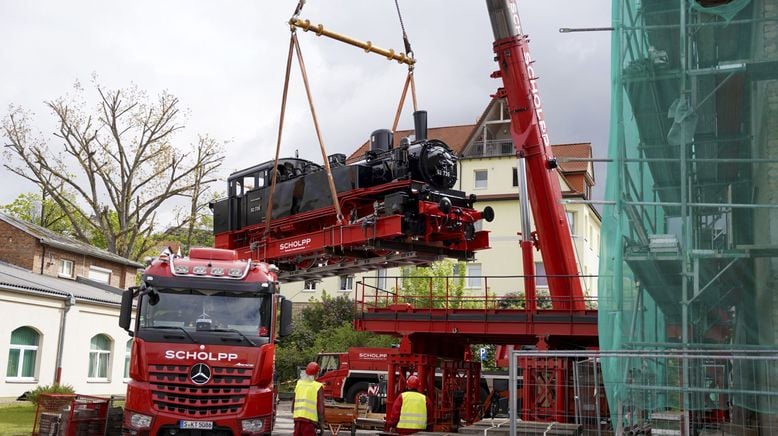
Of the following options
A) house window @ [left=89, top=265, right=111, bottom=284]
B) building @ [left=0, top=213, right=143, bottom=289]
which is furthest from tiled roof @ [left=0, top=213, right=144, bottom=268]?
house window @ [left=89, top=265, right=111, bottom=284]

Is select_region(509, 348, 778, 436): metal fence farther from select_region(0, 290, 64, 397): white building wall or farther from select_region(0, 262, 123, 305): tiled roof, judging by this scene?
select_region(0, 262, 123, 305): tiled roof

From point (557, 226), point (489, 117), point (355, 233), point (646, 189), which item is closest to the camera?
A: point (646, 189)

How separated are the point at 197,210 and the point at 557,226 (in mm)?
27722

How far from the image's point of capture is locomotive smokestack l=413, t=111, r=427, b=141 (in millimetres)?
16312

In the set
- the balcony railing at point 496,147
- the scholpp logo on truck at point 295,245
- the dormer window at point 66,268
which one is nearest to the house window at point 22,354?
the dormer window at point 66,268

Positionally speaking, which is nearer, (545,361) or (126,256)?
(545,361)

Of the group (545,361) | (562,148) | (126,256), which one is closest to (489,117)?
(562,148)

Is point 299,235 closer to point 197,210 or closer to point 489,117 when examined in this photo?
point 197,210

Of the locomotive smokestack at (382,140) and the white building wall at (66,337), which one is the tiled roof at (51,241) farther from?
the locomotive smokestack at (382,140)

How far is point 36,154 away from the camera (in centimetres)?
3853

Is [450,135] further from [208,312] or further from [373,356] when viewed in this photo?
[208,312]

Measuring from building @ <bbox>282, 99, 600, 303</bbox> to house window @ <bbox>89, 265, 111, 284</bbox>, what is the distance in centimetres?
1108

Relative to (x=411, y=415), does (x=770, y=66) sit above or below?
above

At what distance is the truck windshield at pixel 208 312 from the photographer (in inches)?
478
